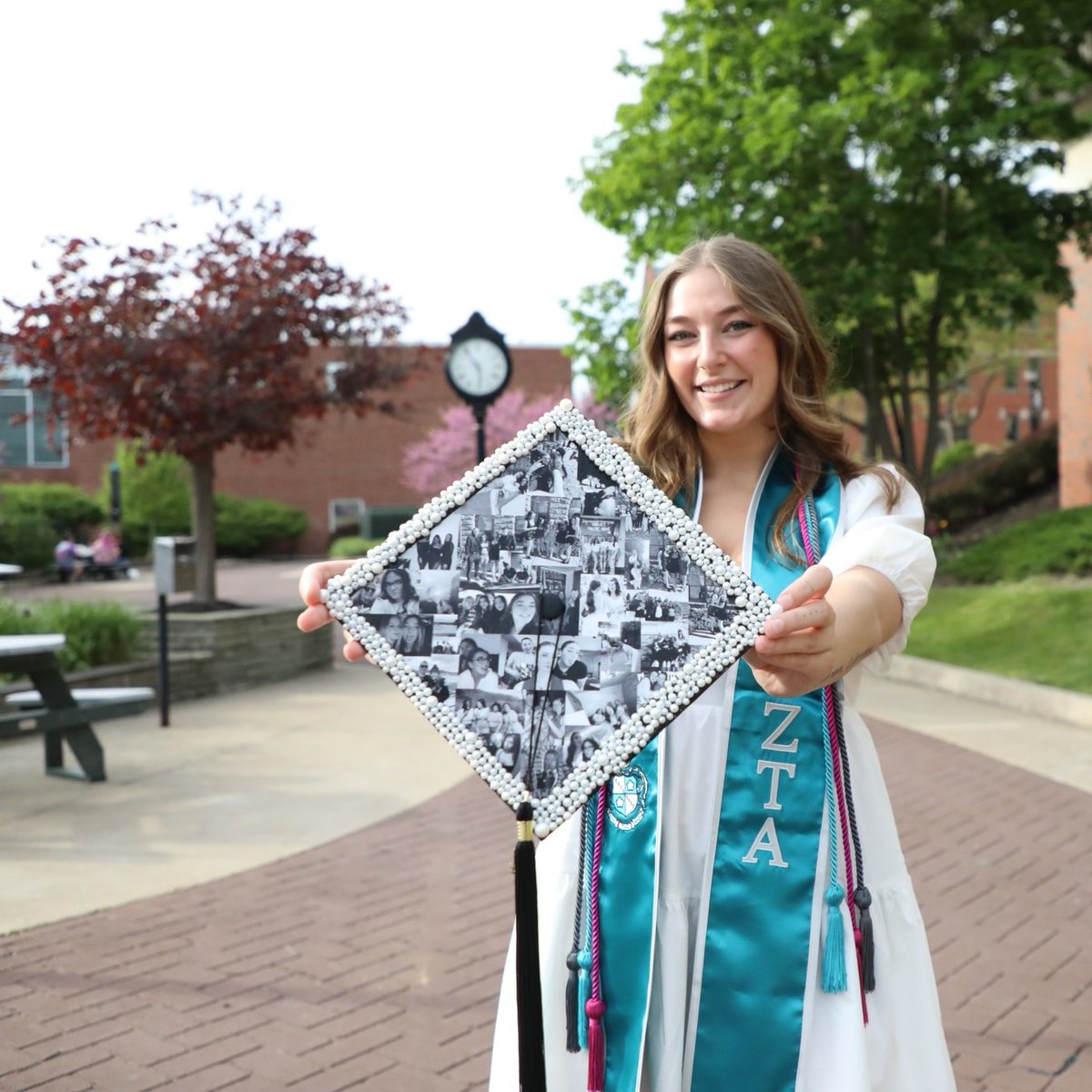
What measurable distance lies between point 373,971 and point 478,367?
27.8 ft

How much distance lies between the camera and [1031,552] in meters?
14.8

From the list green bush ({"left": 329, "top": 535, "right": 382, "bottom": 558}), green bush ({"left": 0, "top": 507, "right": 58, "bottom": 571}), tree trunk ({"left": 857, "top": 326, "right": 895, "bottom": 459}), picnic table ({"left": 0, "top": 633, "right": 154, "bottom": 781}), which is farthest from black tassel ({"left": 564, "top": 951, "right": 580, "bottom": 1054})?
green bush ({"left": 329, "top": 535, "right": 382, "bottom": 558})

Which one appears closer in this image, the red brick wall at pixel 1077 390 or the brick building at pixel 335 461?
the red brick wall at pixel 1077 390

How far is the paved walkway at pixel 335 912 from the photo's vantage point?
12.1 feet

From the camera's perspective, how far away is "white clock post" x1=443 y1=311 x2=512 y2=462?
476 inches

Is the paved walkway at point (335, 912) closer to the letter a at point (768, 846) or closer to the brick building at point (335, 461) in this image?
the letter a at point (768, 846)

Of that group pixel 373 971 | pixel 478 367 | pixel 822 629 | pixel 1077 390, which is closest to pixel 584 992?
pixel 822 629

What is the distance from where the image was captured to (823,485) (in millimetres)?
2154

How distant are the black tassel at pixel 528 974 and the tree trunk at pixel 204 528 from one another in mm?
10824

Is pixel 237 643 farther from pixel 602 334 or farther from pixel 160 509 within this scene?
pixel 160 509

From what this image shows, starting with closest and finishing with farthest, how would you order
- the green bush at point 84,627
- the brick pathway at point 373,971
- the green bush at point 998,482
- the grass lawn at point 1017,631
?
1. the brick pathway at point 373,971
2. the green bush at point 84,627
3. the grass lawn at point 1017,631
4. the green bush at point 998,482

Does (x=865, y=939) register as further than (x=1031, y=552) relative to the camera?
No

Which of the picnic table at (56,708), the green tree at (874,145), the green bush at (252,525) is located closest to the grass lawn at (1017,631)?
the green tree at (874,145)

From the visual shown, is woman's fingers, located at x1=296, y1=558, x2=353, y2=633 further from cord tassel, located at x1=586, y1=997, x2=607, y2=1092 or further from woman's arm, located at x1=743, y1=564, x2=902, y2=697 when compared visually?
cord tassel, located at x1=586, y1=997, x2=607, y2=1092
